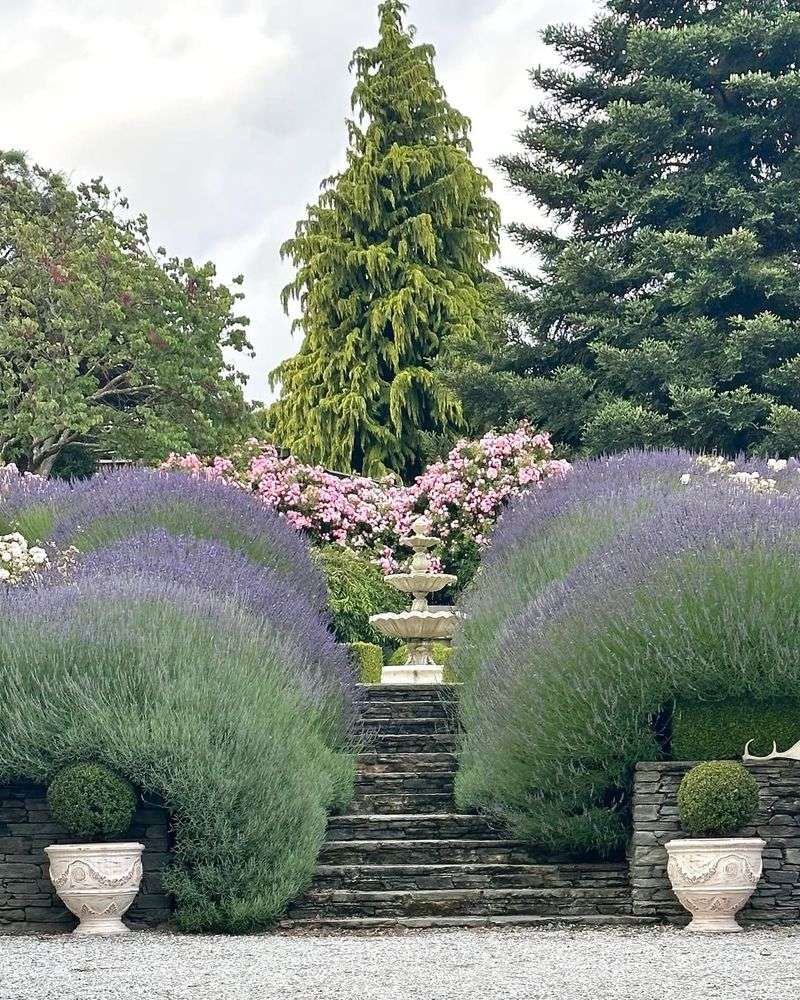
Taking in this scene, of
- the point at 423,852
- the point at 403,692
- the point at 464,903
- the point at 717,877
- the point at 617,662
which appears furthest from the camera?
the point at 403,692

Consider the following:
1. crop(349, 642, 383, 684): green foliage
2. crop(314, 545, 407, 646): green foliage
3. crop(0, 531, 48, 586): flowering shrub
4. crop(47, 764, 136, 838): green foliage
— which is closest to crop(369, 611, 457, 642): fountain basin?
crop(349, 642, 383, 684): green foliage

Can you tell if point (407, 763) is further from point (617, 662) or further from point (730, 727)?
point (730, 727)

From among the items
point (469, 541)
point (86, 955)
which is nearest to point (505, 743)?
point (86, 955)

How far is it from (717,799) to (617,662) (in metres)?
0.96

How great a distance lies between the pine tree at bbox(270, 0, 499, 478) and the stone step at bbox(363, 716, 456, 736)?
15803 millimetres

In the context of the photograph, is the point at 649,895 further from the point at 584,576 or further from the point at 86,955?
the point at 86,955

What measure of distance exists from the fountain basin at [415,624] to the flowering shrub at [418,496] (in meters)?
4.86

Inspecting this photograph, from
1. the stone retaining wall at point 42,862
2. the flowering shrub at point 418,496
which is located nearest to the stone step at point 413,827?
the stone retaining wall at point 42,862

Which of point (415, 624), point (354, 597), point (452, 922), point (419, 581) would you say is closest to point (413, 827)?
point (452, 922)

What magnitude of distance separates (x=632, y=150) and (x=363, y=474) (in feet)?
29.3

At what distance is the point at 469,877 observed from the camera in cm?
988

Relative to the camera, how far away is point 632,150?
21.9 m

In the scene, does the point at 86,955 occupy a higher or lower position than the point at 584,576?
lower

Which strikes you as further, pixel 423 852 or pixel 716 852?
pixel 423 852
